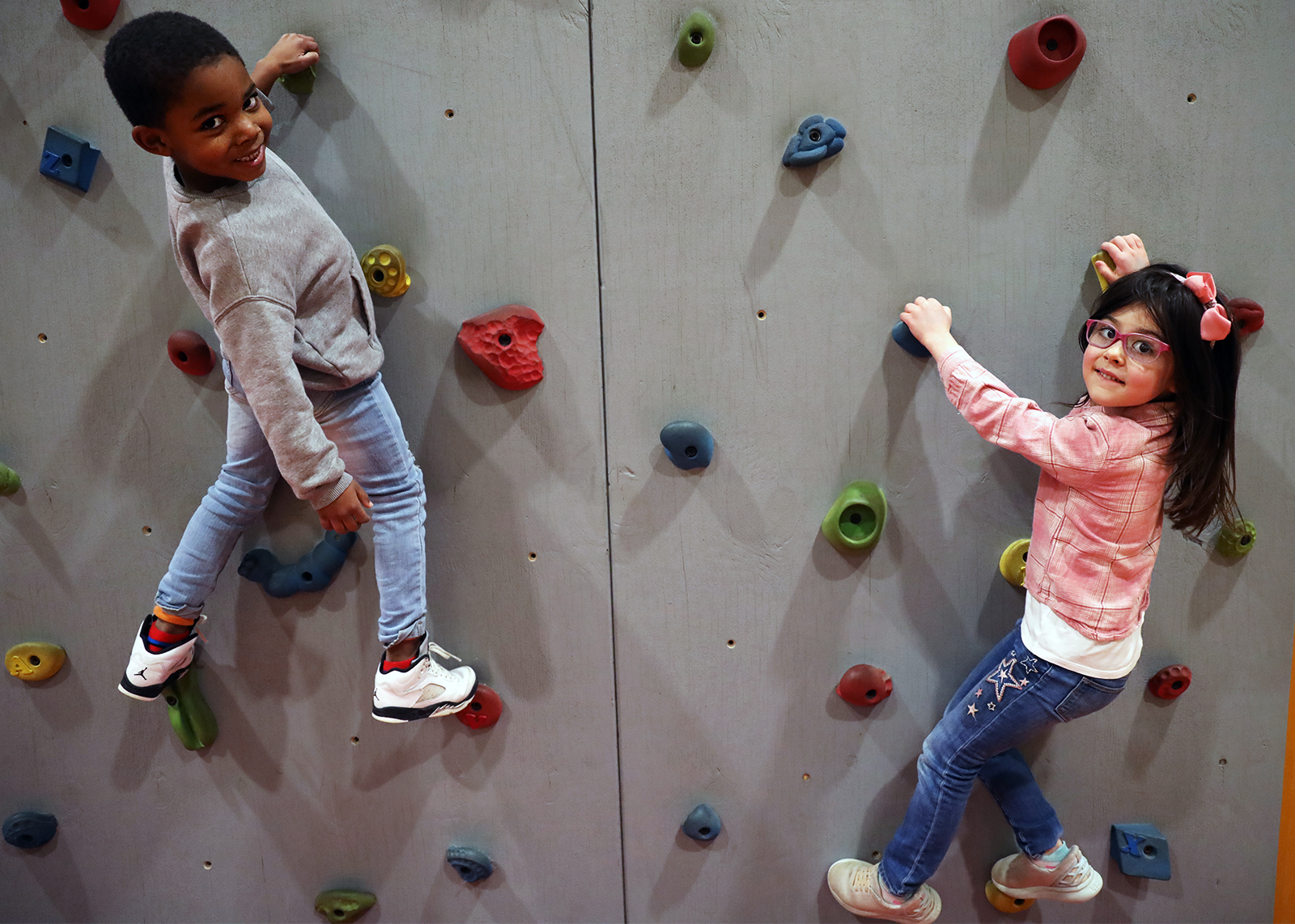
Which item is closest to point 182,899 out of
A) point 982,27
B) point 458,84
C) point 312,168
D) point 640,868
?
point 640,868

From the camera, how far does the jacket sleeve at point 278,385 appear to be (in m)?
1.15

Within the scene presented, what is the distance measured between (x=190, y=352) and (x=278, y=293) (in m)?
0.35

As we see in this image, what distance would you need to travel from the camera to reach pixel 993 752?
1396mm

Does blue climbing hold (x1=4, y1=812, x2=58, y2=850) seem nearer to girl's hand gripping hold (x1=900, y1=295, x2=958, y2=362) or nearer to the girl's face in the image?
girl's hand gripping hold (x1=900, y1=295, x2=958, y2=362)

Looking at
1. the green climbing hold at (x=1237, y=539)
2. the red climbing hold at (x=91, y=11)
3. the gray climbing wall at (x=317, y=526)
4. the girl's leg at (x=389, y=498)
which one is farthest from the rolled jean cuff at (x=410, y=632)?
the green climbing hold at (x=1237, y=539)

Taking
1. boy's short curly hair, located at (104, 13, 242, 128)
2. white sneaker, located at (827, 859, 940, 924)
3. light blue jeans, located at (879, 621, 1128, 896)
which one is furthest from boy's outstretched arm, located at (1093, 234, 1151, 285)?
boy's short curly hair, located at (104, 13, 242, 128)

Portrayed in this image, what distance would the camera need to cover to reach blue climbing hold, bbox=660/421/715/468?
1408 mm

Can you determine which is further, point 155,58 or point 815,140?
point 815,140

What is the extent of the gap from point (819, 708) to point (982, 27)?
1133 millimetres

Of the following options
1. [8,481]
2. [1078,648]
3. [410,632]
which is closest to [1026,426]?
[1078,648]

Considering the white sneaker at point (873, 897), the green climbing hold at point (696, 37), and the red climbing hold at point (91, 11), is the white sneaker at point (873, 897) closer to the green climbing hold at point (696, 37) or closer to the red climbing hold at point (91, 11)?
the green climbing hold at point (696, 37)

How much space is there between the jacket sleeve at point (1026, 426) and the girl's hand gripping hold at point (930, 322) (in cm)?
3

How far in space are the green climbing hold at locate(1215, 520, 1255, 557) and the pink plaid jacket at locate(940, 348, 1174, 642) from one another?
0.25 metres

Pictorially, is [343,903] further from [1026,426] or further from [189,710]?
[1026,426]
